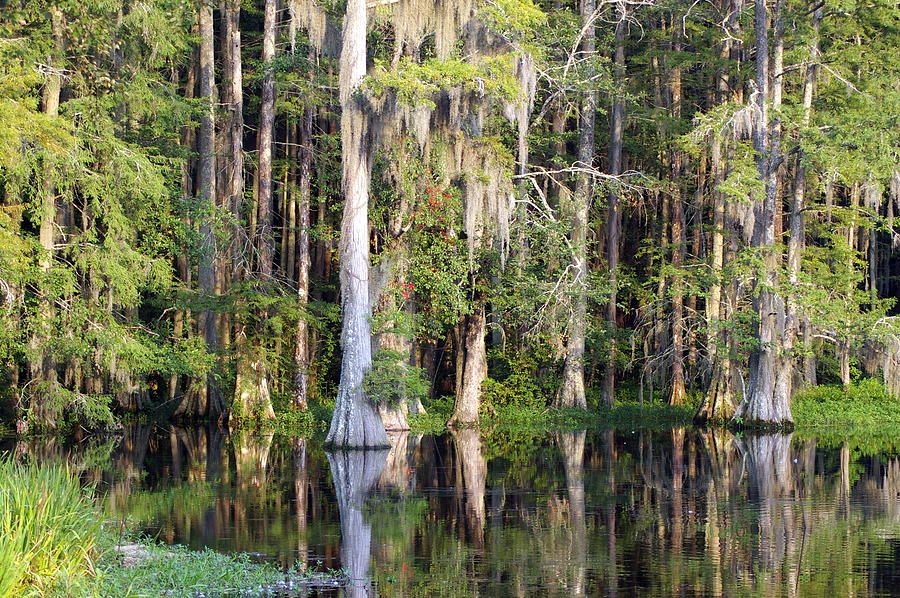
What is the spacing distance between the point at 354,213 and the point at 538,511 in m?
9.85

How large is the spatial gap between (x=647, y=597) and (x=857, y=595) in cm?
167

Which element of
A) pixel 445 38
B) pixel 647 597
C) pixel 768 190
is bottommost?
pixel 647 597

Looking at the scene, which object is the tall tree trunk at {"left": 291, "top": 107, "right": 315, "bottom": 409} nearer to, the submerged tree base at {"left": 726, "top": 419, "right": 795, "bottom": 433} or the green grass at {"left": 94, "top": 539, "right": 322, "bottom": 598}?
the submerged tree base at {"left": 726, "top": 419, "right": 795, "bottom": 433}

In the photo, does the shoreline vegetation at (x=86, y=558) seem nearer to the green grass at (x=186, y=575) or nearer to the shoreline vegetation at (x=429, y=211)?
the green grass at (x=186, y=575)

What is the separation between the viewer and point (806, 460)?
19.1 metres

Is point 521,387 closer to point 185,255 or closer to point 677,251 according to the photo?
point 677,251

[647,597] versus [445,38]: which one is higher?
[445,38]

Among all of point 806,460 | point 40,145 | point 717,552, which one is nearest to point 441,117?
point 40,145

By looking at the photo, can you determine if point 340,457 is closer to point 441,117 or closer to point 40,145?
point 441,117

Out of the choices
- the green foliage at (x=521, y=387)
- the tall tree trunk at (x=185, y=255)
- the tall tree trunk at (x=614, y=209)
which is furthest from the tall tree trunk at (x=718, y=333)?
the tall tree trunk at (x=185, y=255)

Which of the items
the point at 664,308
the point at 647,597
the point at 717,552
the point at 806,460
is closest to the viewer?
the point at 647,597

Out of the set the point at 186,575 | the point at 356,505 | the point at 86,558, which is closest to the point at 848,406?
the point at 356,505

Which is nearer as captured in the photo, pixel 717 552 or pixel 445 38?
pixel 717 552

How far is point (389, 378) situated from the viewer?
2167 centimetres
